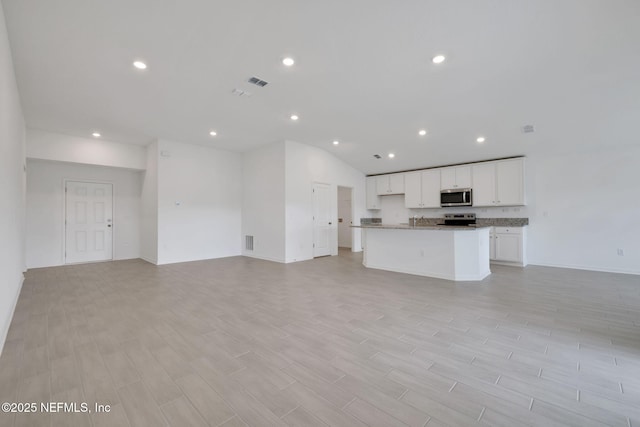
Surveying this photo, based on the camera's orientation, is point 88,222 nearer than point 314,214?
Yes

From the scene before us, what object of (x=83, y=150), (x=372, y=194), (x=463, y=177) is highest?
(x=83, y=150)

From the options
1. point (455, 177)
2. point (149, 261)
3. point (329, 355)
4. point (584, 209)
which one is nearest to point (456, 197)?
point (455, 177)

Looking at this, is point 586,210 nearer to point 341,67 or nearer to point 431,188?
point 431,188

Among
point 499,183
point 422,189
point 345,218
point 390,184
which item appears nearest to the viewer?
point 499,183

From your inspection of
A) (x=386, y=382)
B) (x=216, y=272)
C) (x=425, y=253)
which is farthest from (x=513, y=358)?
(x=216, y=272)

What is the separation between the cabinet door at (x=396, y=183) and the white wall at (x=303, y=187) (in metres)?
1.65

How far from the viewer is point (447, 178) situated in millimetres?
7164

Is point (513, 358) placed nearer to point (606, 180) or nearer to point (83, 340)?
point (83, 340)

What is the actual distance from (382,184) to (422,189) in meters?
1.35

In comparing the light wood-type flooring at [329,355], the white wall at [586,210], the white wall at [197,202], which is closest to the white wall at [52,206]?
the white wall at [197,202]

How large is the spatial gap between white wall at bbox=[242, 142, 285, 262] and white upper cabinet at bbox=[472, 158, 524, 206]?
16.1 feet

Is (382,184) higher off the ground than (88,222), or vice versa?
(382,184)

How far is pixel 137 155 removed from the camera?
682 cm

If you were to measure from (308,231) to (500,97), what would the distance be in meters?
4.86
